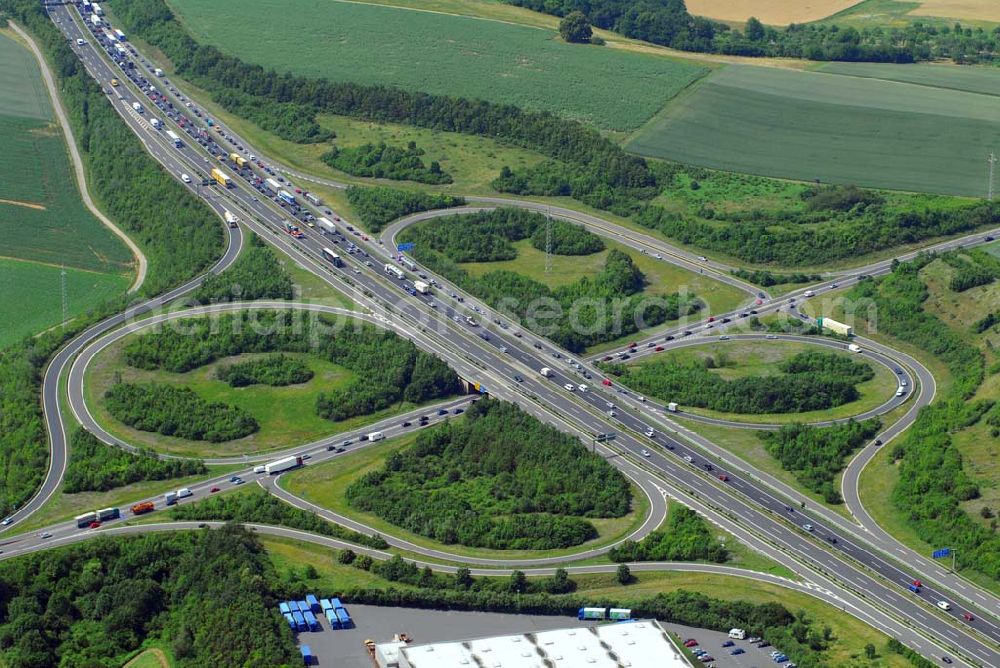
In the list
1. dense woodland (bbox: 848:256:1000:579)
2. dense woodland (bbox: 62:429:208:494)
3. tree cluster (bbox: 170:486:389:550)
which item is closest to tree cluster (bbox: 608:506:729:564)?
dense woodland (bbox: 848:256:1000:579)

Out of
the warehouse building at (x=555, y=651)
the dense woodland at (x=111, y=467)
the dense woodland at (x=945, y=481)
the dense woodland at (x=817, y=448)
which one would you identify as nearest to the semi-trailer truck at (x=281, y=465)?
the dense woodland at (x=111, y=467)

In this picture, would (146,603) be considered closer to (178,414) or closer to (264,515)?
(264,515)

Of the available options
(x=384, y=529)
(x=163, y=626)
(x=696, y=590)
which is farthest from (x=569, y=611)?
(x=163, y=626)

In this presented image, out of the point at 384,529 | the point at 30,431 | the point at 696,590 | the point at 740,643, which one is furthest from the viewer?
the point at 30,431

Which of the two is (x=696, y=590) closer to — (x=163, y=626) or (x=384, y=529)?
(x=384, y=529)

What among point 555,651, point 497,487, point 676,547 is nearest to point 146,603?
point 555,651

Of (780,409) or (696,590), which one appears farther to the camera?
(780,409)
